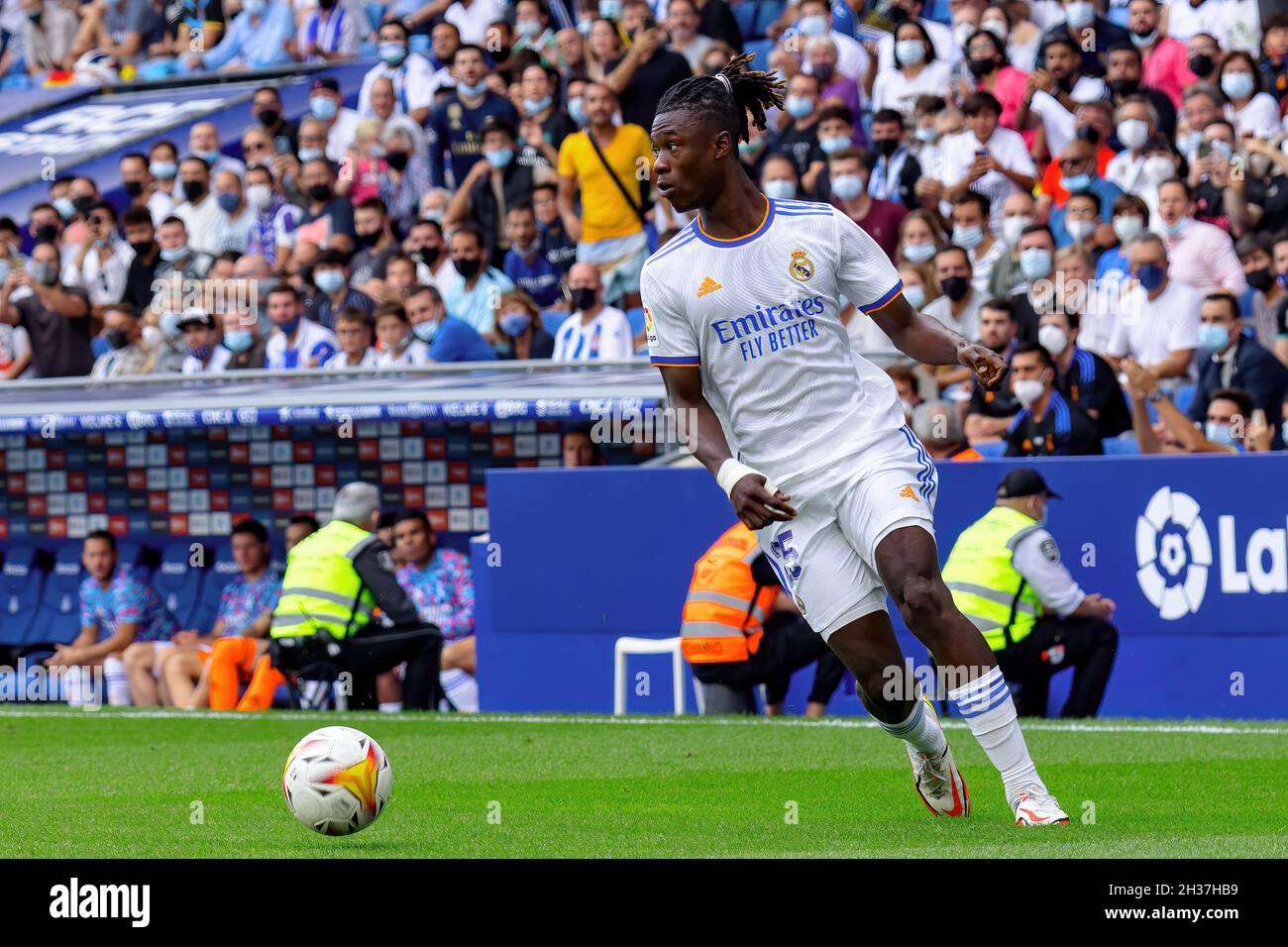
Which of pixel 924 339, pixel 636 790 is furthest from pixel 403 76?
pixel 924 339

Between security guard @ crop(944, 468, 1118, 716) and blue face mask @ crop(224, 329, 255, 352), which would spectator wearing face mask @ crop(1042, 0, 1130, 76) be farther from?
blue face mask @ crop(224, 329, 255, 352)

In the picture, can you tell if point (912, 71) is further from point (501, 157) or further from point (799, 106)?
point (501, 157)

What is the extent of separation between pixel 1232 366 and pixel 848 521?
21.2 ft

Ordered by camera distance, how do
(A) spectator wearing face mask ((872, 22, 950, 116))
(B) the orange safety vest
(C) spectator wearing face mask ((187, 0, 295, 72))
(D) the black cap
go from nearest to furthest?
(D) the black cap < (B) the orange safety vest < (A) spectator wearing face mask ((872, 22, 950, 116)) < (C) spectator wearing face mask ((187, 0, 295, 72))

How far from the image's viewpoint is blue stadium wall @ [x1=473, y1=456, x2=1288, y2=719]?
1127 cm

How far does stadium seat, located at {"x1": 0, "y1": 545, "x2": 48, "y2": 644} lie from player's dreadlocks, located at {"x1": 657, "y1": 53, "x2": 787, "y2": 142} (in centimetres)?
1119

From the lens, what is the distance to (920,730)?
22.9ft

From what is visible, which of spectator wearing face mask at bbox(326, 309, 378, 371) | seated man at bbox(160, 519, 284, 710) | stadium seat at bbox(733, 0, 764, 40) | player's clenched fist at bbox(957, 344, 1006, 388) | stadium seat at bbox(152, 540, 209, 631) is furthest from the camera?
stadium seat at bbox(733, 0, 764, 40)

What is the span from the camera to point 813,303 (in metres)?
6.86

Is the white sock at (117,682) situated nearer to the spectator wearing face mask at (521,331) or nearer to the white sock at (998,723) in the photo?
the spectator wearing face mask at (521,331)

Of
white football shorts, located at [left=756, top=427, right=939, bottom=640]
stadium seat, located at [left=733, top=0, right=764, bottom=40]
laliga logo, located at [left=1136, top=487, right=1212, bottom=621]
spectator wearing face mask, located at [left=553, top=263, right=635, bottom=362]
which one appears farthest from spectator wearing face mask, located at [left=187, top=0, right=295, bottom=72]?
white football shorts, located at [left=756, top=427, right=939, bottom=640]
